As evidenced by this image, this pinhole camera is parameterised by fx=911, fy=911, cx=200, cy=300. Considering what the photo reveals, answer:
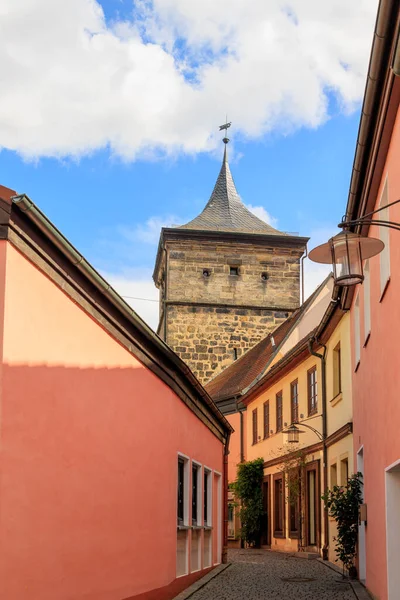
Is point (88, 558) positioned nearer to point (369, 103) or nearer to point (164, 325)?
point (369, 103)

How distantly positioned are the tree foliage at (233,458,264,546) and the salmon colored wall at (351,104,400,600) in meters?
15.1

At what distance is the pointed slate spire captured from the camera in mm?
44219

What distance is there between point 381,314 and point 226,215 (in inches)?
1415

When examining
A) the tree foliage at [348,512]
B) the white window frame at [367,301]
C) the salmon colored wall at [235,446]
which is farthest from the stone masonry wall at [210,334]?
the white window frame at [367,301]

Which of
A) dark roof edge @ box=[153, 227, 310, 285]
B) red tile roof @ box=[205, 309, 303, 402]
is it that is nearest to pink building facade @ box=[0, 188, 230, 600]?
red tile roof @ box=[205, 309, 303, 402]

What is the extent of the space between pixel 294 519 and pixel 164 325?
1792 centimetres

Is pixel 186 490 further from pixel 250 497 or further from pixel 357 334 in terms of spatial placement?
pixel 250 497

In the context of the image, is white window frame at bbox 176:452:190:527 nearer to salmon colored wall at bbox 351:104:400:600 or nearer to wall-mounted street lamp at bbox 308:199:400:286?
salmon colored wall at bbox 351:104:400:600

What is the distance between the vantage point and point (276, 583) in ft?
49.1

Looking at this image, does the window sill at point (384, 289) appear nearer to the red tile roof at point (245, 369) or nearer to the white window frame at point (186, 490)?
the white window frame at point (186, 490)

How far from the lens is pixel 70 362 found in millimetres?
8406

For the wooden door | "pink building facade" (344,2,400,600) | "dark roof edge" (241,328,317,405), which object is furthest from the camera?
the wooden door

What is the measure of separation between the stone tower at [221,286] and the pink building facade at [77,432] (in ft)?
92.3

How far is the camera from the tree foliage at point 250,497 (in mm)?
28469
